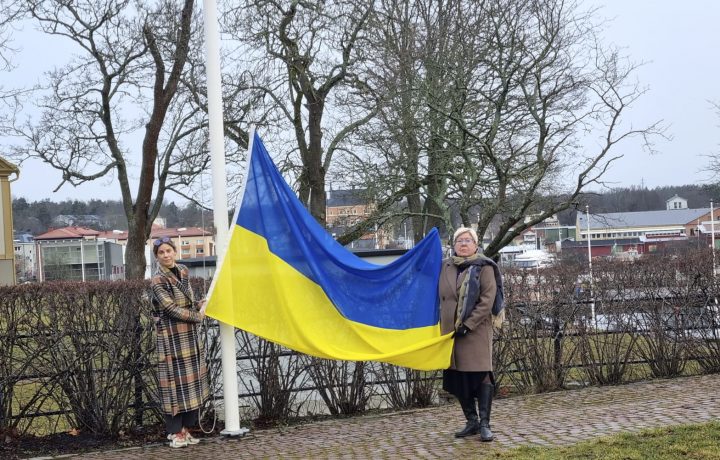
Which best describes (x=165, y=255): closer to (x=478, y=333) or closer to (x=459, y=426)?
(x=478, y=333)

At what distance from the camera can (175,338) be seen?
24.6 feet

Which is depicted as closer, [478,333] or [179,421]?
[478,333]

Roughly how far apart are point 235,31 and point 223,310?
10820 millimetres

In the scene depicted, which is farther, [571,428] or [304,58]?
[304,58]

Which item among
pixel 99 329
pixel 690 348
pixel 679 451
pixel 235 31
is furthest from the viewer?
pixel 235 31

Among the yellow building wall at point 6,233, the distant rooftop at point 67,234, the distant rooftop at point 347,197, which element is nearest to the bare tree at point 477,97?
the distant rooftop at point 347,197

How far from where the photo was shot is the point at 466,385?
7.36 metres

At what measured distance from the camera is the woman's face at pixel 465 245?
289 inches

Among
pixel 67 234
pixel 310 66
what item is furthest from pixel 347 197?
pixel 67 234

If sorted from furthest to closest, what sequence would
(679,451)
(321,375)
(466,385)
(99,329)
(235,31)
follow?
(235,31)
(321,375)
(99,329)
(466,385)
(679,451)

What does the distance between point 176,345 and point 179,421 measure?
79cm

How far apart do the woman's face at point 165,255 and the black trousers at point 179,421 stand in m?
1.48

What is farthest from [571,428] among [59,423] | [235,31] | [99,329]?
[235,31]

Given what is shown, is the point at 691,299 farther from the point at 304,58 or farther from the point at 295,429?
the point at 304,58
